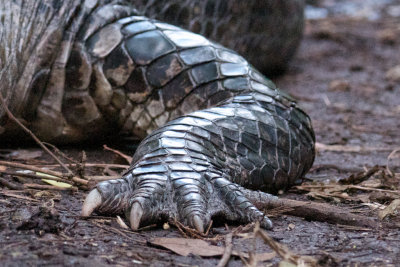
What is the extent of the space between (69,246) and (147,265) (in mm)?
236

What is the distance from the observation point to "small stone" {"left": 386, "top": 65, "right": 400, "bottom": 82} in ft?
22.6

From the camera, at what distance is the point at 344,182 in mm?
2998

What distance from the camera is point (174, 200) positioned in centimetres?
221

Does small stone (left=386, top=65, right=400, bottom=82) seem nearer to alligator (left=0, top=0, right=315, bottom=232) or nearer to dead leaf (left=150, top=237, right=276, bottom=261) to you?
alligator (left=0, top=0, right=315, bottom=232)

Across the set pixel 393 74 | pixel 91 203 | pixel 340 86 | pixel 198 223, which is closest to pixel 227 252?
pixel 198 223

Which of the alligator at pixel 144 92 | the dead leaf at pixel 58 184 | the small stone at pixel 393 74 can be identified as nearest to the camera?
the dead leaf at pixel 58 184

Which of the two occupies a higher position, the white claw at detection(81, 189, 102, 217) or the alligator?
the alligator

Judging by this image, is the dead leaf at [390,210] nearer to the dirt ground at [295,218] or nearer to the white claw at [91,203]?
the dirt ground at [295,218]

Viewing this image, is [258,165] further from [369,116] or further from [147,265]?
[369,116]

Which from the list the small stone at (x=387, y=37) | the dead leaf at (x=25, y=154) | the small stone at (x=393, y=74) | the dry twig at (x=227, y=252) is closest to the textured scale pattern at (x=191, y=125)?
the dry twig at (x=227, y=252)

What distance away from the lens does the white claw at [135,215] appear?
209 centimetres

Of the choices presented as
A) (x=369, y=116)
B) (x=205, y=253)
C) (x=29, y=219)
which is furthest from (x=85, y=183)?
(x=369, y=116)

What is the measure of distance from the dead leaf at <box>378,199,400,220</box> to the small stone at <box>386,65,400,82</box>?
4665 millimetres

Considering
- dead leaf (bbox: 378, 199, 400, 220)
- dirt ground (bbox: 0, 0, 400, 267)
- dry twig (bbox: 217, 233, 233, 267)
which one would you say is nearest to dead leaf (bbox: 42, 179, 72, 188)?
dirt ground (bbox: 0, 0, 400, 267)
